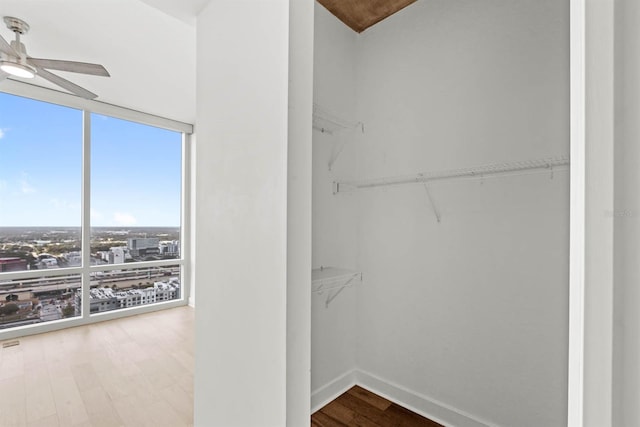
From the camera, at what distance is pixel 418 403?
202 cm

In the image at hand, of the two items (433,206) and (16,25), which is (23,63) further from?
(433,206)

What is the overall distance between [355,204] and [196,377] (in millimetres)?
1596

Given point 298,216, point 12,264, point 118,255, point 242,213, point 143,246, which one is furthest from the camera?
point 143,246

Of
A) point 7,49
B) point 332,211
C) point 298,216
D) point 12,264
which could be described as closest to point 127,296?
point 12,264

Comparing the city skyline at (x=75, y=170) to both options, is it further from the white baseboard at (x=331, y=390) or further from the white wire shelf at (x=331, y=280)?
the white baseboard at (x=331, y=390)

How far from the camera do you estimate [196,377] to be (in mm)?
1603

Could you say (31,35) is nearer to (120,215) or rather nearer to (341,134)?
(120,215)

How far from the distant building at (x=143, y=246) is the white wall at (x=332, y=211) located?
327cm

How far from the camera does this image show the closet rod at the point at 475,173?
156 cm

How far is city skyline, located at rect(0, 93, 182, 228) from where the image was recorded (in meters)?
3.33

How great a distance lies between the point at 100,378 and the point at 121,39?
284 cm

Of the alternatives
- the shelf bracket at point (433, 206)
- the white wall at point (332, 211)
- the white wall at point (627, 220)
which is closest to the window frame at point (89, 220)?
the white wall at point (332, 211)

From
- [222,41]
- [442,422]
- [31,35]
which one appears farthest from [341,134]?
[31,35]

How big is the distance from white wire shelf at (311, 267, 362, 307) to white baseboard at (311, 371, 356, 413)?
23.0 inches
